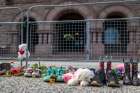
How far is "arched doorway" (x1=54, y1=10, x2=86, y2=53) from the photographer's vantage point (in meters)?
10.6

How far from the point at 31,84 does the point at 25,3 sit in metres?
14.8

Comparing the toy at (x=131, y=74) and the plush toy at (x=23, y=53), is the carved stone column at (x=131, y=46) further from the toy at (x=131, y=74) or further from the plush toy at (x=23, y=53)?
the plush toy at (x=23, y=53)

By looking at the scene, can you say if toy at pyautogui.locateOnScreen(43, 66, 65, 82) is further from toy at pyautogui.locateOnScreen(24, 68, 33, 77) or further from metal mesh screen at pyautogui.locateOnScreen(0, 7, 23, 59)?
metal mesh screen at pyautogui.locateOnScreen(0, 7, 23, 59)

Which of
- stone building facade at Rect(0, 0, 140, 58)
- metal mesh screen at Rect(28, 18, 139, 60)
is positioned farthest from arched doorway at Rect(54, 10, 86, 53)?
stone building facade at Rect(0, 0, 140, 58)

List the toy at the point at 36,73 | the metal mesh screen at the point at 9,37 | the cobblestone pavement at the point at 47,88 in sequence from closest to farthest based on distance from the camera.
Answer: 1. the cobblestone pavement at the point at 47,88
2. the toy at the point at 36,73
3. the metal mesh screen at the point at 9,37

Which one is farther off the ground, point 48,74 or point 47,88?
point 48,74

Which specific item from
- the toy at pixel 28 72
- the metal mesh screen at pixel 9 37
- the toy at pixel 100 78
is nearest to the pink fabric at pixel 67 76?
the toy at pixel 100 78

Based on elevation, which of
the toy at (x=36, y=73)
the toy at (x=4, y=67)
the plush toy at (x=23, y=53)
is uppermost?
the plush toy at (x=23, y=53)

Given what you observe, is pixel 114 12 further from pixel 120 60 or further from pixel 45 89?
pixel 45 89

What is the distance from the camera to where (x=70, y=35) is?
10.9m

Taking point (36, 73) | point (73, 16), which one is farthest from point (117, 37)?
point (73, 16)

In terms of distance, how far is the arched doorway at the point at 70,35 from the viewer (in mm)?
10578

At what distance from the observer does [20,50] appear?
395 inches

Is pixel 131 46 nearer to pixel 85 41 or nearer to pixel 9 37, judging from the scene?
pixel 85 41
